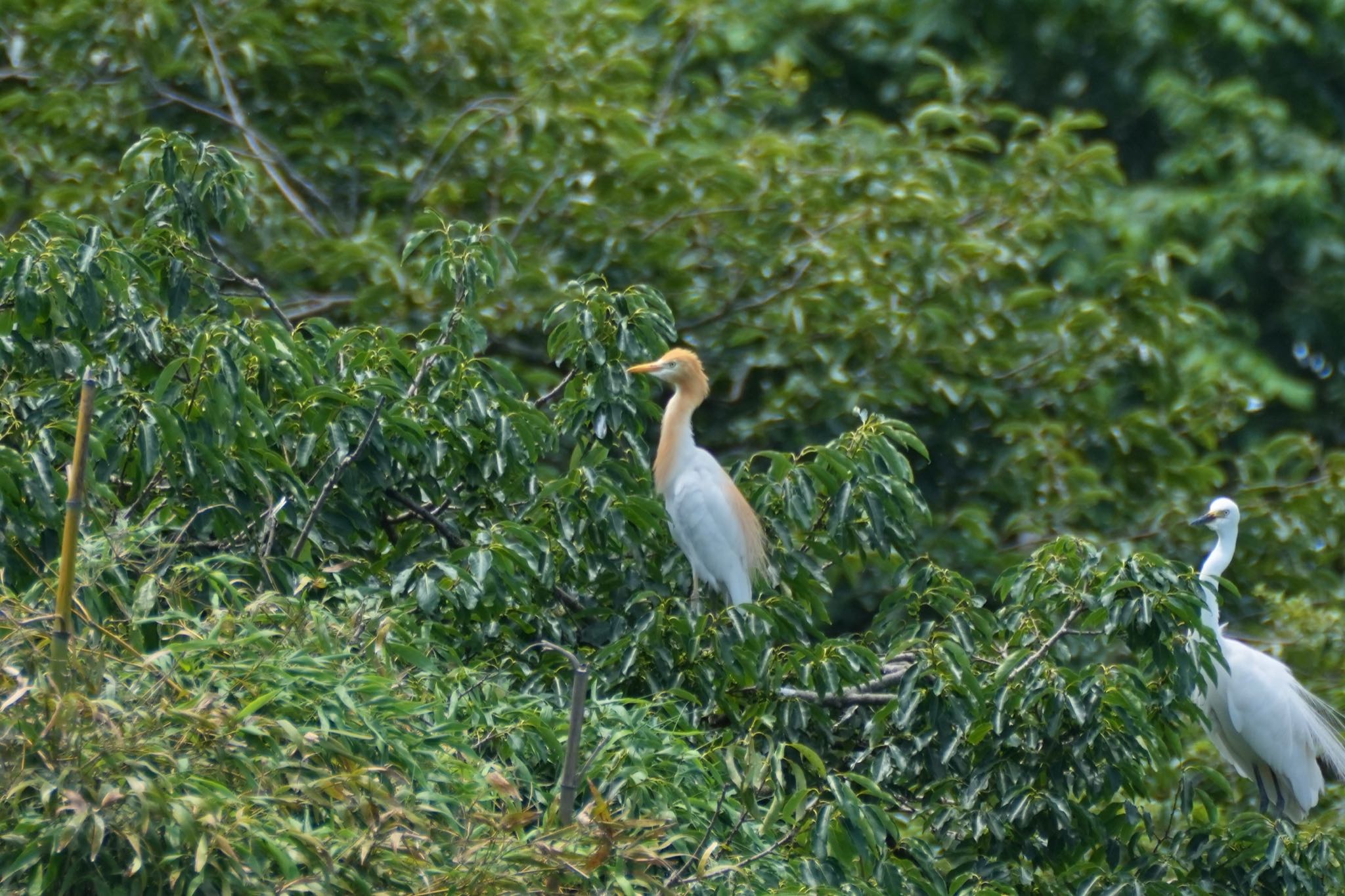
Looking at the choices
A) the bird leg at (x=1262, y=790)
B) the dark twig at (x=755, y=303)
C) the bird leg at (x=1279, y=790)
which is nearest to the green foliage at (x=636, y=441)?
the dark twig at (x=755, y=303)

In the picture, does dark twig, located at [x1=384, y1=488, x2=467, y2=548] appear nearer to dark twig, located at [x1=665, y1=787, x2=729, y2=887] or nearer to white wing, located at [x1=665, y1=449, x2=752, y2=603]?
white wing, located at [x1=665, y1=449, x2=752, y2=603]

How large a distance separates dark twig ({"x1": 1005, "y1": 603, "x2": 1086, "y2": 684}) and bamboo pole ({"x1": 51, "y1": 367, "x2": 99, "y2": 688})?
196 centimetres

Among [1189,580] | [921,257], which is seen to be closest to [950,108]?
[921,257]

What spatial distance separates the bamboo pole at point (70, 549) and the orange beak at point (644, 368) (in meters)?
1.89

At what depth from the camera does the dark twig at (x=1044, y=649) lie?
136 inches

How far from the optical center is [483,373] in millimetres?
3879

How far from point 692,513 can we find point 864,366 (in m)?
1.04

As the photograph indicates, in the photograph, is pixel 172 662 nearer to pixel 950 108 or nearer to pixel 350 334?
pixel 350 334

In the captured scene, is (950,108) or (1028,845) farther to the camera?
(950,108)

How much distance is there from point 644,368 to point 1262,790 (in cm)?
212

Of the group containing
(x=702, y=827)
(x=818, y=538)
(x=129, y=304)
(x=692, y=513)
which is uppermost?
(x=129, y=304)

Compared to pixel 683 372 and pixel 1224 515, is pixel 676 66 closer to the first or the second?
pixel 683 372

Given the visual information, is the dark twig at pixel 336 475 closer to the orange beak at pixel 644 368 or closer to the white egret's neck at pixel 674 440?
the orange beak at pixel 644 368

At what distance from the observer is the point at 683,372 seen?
15.9 ft
